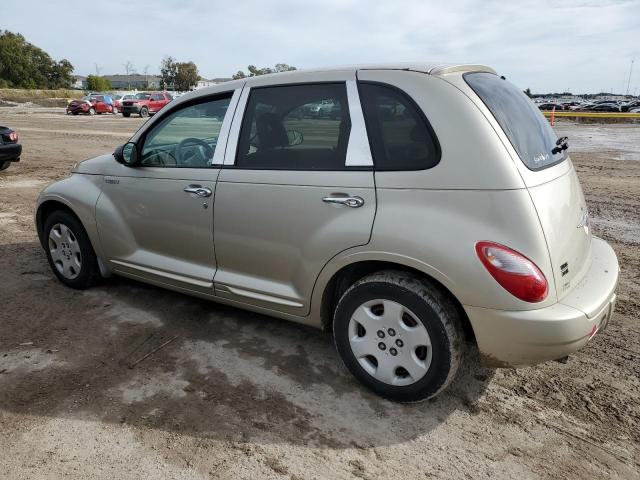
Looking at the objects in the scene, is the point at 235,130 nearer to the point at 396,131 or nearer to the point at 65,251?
the point at 396,131

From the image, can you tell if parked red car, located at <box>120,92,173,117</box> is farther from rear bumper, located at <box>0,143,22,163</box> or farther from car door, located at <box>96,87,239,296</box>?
car door, located at <box>96,87,239,296</box>

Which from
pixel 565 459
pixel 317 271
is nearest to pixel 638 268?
pixel 565 459

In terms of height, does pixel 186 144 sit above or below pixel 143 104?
below

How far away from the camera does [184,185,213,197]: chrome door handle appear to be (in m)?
3.48

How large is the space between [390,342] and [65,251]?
3180 mm

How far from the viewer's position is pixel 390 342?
2.88m

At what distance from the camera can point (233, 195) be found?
3.37 metres

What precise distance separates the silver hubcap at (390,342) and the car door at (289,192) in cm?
38

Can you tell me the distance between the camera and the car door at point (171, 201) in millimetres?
3566

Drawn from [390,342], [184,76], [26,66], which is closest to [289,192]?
[390,342]

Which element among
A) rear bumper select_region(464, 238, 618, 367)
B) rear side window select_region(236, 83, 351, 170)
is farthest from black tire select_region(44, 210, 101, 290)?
rear bumper select_region(464, 238, 618, 367)

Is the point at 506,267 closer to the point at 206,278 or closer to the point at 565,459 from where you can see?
the point at 565,459

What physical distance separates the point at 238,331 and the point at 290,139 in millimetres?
1491

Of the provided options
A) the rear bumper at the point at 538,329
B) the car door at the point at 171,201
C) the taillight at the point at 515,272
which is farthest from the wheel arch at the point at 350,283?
the car door at the point at 171,201
